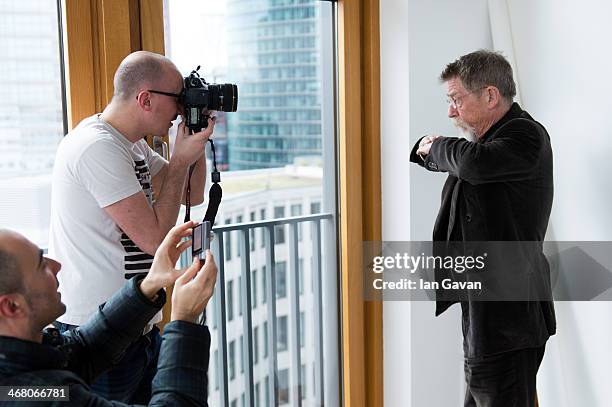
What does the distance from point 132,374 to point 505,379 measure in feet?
3.48

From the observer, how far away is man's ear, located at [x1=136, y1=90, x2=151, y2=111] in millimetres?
1604

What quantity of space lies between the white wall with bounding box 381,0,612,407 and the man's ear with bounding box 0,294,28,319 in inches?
64.7

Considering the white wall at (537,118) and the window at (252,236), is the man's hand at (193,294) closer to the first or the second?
the window at (252,236)

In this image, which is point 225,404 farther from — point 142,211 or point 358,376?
point 142,211

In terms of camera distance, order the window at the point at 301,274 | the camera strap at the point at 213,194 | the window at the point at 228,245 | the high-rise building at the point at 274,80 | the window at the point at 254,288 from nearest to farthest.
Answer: the camera strap at the point at 213,194 → the high-rise building at the point at 274,80 → the window at the point at 228,245 → the window at the point at 254,288 → the window at the point at 301,274

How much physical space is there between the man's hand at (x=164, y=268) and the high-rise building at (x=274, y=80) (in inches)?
38.9

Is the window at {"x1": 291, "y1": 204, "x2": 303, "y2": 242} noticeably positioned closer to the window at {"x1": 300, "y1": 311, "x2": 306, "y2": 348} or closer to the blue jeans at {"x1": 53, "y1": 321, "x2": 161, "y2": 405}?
the window at {"x1": 300, "y1": 311, "x2": 306, "y2": 348}

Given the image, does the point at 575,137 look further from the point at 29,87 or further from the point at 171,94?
the point at 29,87

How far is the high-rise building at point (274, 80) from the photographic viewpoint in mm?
2195

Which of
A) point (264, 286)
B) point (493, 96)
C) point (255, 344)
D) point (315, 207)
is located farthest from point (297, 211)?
point (493, 96)

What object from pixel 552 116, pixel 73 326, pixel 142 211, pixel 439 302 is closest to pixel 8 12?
pixel 142 211

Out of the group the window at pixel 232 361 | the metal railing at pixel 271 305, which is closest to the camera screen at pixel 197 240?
the metal railing at pixel 271 305

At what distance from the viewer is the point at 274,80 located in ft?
7.59

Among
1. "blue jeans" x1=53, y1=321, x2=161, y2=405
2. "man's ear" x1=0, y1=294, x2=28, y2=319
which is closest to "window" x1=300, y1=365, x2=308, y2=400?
"blue jeans" x1=53, y1=321, x2=161, y2=405
